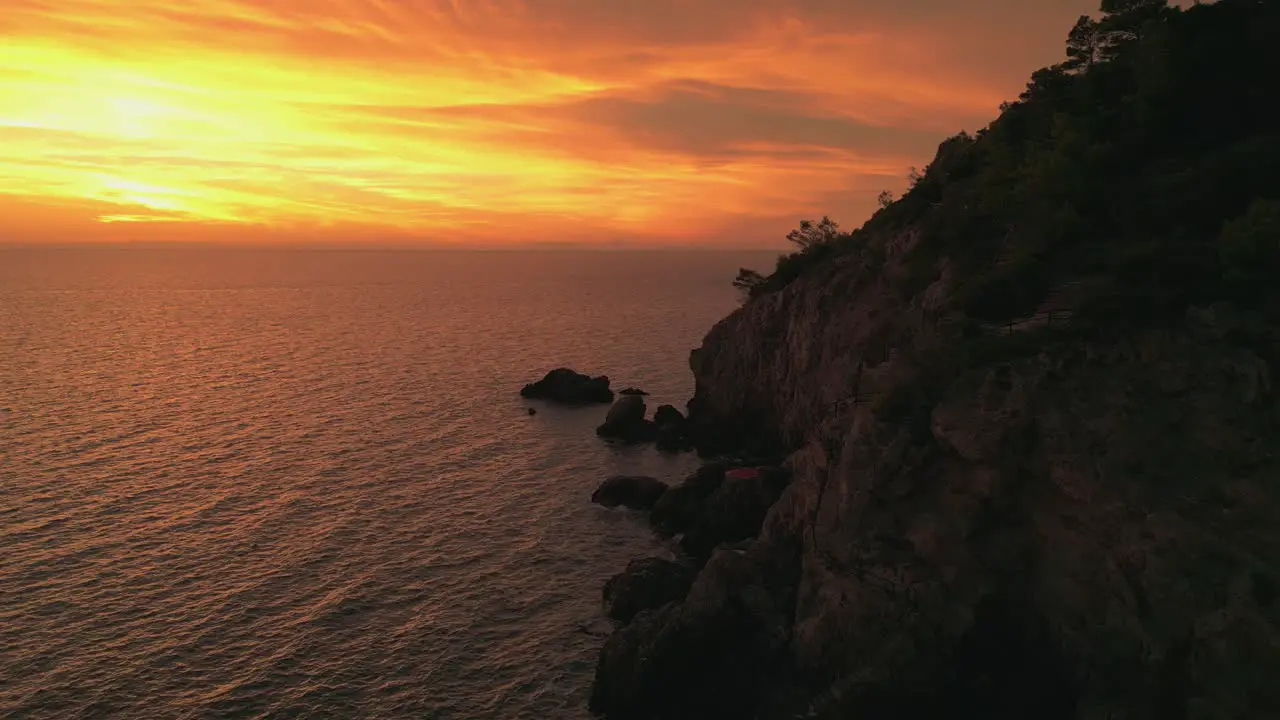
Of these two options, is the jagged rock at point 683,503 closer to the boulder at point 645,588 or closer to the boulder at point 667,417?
the boulder at point 645,588

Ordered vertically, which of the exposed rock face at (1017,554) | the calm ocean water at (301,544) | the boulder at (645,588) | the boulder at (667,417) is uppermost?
the exposed rock face at (1017,554)

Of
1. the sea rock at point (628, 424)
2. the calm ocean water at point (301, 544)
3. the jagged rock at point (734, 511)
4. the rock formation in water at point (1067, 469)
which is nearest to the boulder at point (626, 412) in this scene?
the sea rock at point (628, 424)

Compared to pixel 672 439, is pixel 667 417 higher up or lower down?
higher up

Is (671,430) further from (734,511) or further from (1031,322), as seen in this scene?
(1031,322)

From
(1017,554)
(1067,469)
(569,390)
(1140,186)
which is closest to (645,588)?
(1017,554)

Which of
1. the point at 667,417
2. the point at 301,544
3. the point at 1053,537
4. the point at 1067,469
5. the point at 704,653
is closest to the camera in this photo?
the point at 1067,469

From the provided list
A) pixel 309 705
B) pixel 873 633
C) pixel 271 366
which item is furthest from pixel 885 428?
pixel 271 366
